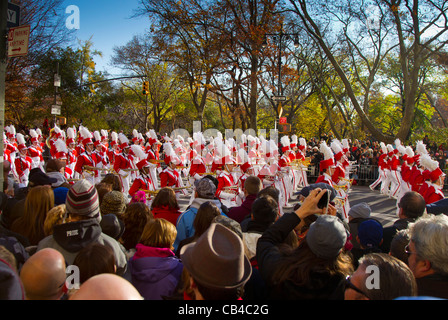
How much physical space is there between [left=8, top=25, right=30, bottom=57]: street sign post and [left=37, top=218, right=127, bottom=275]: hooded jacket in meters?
3.92

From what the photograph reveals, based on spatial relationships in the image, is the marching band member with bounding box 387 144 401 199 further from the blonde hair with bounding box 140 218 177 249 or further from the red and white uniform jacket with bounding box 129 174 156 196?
the blonde hair with bounding box 140 218 177 249

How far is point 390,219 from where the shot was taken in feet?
36.2

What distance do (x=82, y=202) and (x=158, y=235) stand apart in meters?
0.70

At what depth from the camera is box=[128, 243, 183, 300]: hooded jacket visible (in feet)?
9.10

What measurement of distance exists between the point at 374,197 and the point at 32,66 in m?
22.6

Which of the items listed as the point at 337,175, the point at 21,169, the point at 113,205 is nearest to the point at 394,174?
the point at 337,175

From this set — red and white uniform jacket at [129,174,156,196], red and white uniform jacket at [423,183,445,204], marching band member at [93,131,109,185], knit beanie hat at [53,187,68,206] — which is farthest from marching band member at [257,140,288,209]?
knit beanie hat at [53,187,68,206]

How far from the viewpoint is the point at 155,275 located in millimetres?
2807

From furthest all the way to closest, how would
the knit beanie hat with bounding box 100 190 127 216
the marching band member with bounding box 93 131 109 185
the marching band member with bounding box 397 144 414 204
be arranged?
the marching band member with bounding box 397 144 414 204 → the marching band member with bounding box 93 131 109 185 → the knit beanie hat with bounding box 100 190 127 216

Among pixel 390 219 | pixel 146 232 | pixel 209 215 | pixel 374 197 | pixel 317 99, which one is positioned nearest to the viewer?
pixel 146 232

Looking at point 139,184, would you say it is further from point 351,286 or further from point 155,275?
point 351,286
